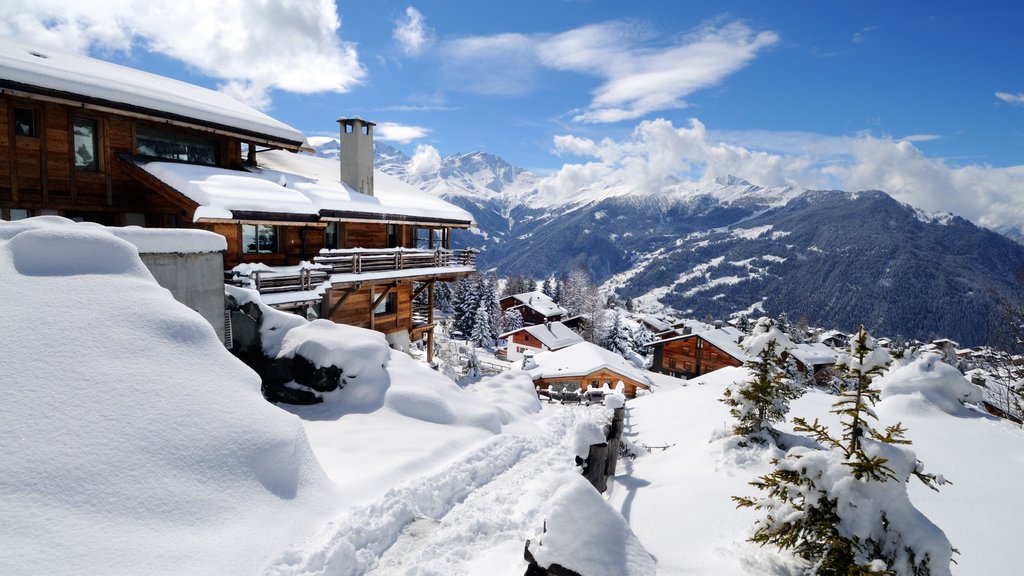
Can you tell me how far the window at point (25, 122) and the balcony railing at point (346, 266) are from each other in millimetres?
7063

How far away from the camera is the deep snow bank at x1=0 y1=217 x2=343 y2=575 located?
4.71m

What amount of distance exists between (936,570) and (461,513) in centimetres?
605

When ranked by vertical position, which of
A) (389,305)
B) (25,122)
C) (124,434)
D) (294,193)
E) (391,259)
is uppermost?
(25,122)

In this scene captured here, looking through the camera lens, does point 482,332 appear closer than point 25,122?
No

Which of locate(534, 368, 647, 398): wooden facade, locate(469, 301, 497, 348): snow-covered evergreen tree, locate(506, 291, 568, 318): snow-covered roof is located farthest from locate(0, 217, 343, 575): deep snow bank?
locate(506, 291, 568, 318): snow-covered roof

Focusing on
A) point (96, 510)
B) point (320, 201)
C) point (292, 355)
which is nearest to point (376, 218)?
point (320, 201)

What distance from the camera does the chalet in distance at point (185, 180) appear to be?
541 inches

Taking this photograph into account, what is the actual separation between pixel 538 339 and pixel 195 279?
57.5 m

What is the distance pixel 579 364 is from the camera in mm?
46406

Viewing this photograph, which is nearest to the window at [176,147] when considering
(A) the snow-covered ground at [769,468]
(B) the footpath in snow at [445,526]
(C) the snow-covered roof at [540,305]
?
(B) the footpath in snow at [445,526]

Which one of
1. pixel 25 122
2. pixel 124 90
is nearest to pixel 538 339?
pixel 124 90

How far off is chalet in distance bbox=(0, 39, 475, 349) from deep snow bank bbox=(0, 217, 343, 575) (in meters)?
6.67

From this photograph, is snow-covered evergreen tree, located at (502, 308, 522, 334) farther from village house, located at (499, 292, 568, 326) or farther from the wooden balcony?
the wooden balcony

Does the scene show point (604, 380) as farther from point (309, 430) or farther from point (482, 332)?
point (309, 430)
